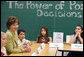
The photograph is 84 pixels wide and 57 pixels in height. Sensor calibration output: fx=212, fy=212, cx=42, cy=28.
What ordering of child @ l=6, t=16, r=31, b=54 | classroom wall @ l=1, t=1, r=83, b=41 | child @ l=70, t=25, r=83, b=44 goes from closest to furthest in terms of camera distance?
child @ l=6, t=16, r=31, b=54, child @ l=70, t=25, r=83, b=44, classroom wall @ l=1, t=1, r=83, b=41

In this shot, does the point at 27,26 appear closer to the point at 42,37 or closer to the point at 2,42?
the point at 42,37

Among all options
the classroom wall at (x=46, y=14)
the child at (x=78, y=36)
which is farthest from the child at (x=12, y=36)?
the classroom wall at (x=46, y=14)

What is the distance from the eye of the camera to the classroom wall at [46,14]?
661 cm

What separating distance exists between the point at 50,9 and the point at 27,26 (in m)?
0.92

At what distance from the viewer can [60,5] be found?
21.7ft

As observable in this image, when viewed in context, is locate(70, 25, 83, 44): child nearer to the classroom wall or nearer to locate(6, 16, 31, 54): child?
the classroom wall

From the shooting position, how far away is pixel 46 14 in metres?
6.68

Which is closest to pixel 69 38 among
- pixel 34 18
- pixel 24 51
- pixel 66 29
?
pixel 66 29

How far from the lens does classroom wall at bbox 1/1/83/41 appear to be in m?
6.61

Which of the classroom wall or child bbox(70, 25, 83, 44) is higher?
the classroom wall

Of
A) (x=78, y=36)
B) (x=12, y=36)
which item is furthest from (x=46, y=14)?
(x=12, y=36)

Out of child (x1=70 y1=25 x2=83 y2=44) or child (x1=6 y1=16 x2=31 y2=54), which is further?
child (x1=70 y1=25 x2=83 y2=44)

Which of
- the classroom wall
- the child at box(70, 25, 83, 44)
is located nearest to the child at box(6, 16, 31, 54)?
the child at box(70, 25, 83, 44)

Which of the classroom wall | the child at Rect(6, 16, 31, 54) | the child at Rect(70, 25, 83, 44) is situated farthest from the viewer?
the classroom wall
